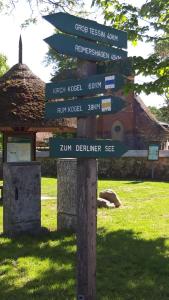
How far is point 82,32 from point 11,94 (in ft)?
22.0

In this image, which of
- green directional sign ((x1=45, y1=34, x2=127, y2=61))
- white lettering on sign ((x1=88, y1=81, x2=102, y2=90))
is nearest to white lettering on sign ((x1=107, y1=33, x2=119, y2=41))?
green directional sign ((x1=45, y1=34, x2=127, y2=61))

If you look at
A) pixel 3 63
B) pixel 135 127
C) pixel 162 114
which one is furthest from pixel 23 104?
pixel 162 114

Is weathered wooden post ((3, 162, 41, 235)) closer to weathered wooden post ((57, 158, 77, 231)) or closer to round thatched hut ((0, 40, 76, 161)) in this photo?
weathered wooden post ((57, 158, 77, 231))

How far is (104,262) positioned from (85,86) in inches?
128

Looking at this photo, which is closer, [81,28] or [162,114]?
[81,28]

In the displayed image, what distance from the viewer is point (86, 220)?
4.27 meters

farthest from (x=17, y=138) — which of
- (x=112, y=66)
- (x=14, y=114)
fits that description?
(x=112, y=66)

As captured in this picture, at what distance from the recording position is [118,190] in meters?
16.6

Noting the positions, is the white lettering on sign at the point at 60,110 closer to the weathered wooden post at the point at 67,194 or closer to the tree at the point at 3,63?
the weathered wooden post at the point at 67,194

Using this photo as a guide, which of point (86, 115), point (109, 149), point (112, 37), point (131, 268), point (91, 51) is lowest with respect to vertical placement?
point (131, 268)

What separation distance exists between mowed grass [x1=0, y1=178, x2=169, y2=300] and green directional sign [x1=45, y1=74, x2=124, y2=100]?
238cm

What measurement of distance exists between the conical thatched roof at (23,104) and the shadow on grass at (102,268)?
3220mm

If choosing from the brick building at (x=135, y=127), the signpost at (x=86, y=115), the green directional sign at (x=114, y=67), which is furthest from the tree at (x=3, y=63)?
the signpost at (x=86, y=115)

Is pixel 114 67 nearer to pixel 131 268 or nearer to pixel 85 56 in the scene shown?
pixel 85 56
